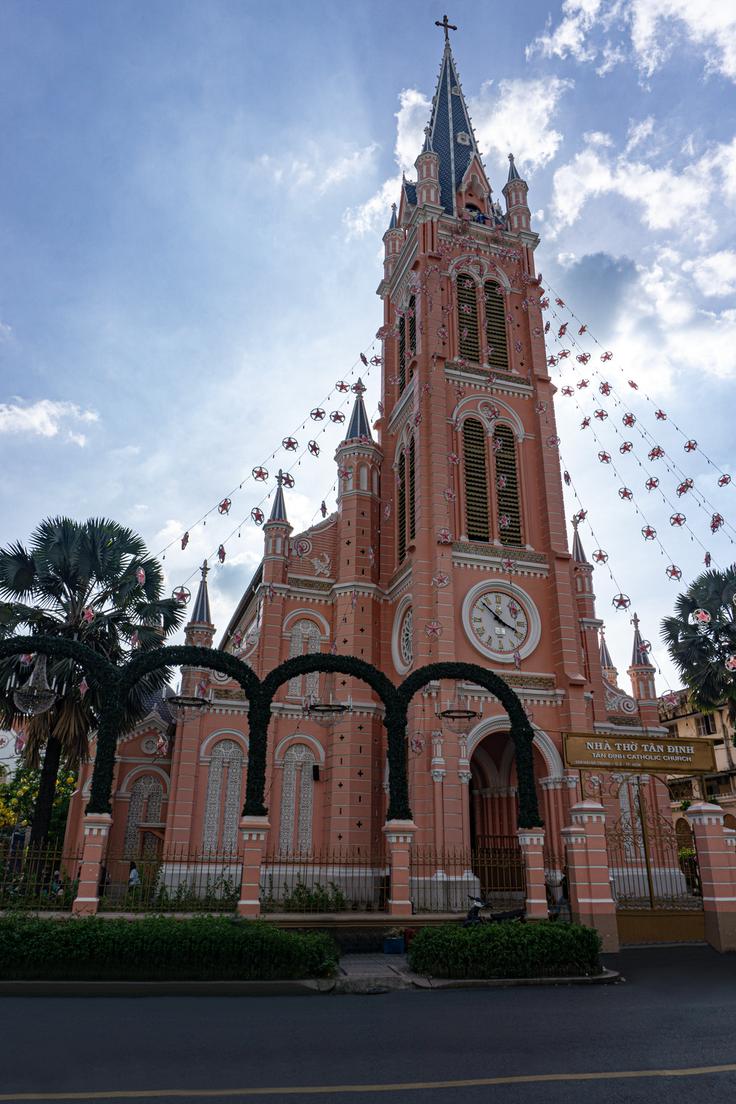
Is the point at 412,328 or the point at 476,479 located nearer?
the point at 476,479

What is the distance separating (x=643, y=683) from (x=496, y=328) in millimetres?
16260

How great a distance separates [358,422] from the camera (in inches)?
1251

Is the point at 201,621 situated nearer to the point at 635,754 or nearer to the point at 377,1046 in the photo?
the point at 635,754

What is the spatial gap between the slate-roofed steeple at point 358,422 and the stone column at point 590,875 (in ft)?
64.4

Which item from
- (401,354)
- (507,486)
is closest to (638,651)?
(507,486)

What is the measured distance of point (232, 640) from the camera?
4066cm

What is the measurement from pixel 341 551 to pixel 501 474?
714 centimetres

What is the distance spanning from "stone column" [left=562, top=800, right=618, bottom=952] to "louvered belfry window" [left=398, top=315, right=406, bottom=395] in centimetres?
2155

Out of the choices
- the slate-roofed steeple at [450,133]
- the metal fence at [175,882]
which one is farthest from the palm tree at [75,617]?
the slate-roofed steeple at [450,133]

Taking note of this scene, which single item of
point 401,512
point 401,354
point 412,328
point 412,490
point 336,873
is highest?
point 412,328

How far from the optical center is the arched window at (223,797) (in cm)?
2469

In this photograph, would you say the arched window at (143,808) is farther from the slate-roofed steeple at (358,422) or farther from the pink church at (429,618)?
the slate-roofed steeple at (358,422)

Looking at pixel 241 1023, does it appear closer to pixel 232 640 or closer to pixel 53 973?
pixel 53 973

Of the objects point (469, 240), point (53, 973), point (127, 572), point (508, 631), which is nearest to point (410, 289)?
point (469, 240)
